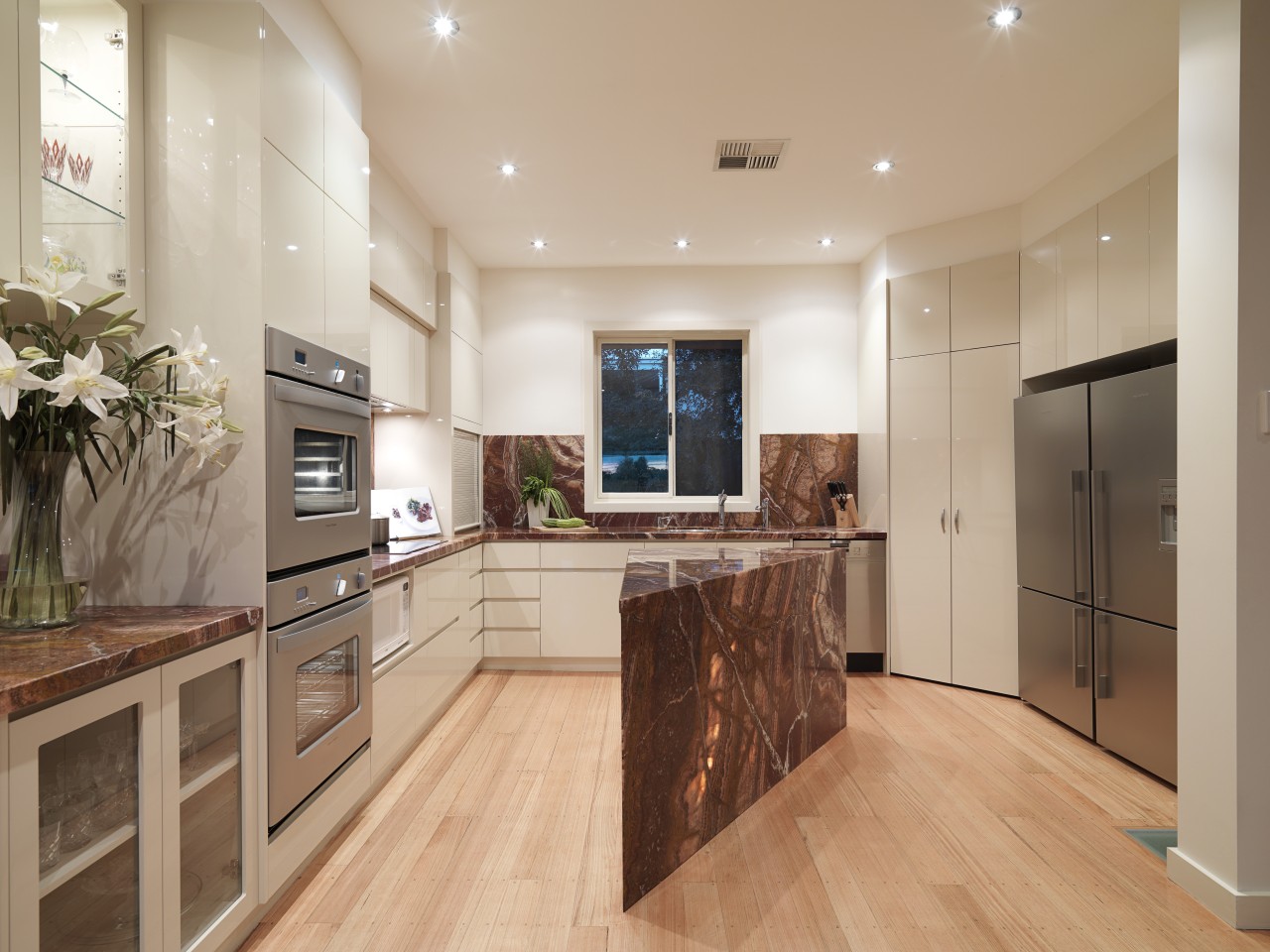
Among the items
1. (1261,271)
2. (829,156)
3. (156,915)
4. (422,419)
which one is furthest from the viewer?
(422,419)

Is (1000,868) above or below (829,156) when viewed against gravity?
Answer: below

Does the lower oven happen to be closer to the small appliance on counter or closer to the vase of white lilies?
the vase of white lilies

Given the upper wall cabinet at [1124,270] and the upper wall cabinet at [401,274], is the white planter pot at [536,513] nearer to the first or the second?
the upper wall cabinet at [401,274]

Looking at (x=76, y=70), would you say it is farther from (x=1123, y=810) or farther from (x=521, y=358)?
(x=1123, y=810)

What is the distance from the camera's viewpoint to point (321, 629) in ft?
7.10

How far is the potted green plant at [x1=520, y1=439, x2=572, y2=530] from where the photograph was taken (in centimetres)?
493

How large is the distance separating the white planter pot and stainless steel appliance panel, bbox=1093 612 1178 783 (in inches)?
125

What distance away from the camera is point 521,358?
511 centimetres

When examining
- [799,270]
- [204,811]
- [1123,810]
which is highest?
[799,270]

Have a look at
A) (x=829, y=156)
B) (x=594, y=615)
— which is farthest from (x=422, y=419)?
(x=829, y=156)

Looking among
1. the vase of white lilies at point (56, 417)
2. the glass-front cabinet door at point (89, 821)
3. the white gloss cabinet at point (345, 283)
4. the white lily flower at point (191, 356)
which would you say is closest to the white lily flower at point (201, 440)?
the vase of white lilies at point (56, 417)

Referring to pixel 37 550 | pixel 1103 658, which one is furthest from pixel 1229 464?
pixel 37 550

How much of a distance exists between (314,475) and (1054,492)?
10.5 ft

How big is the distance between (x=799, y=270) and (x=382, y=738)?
3.93 metres
